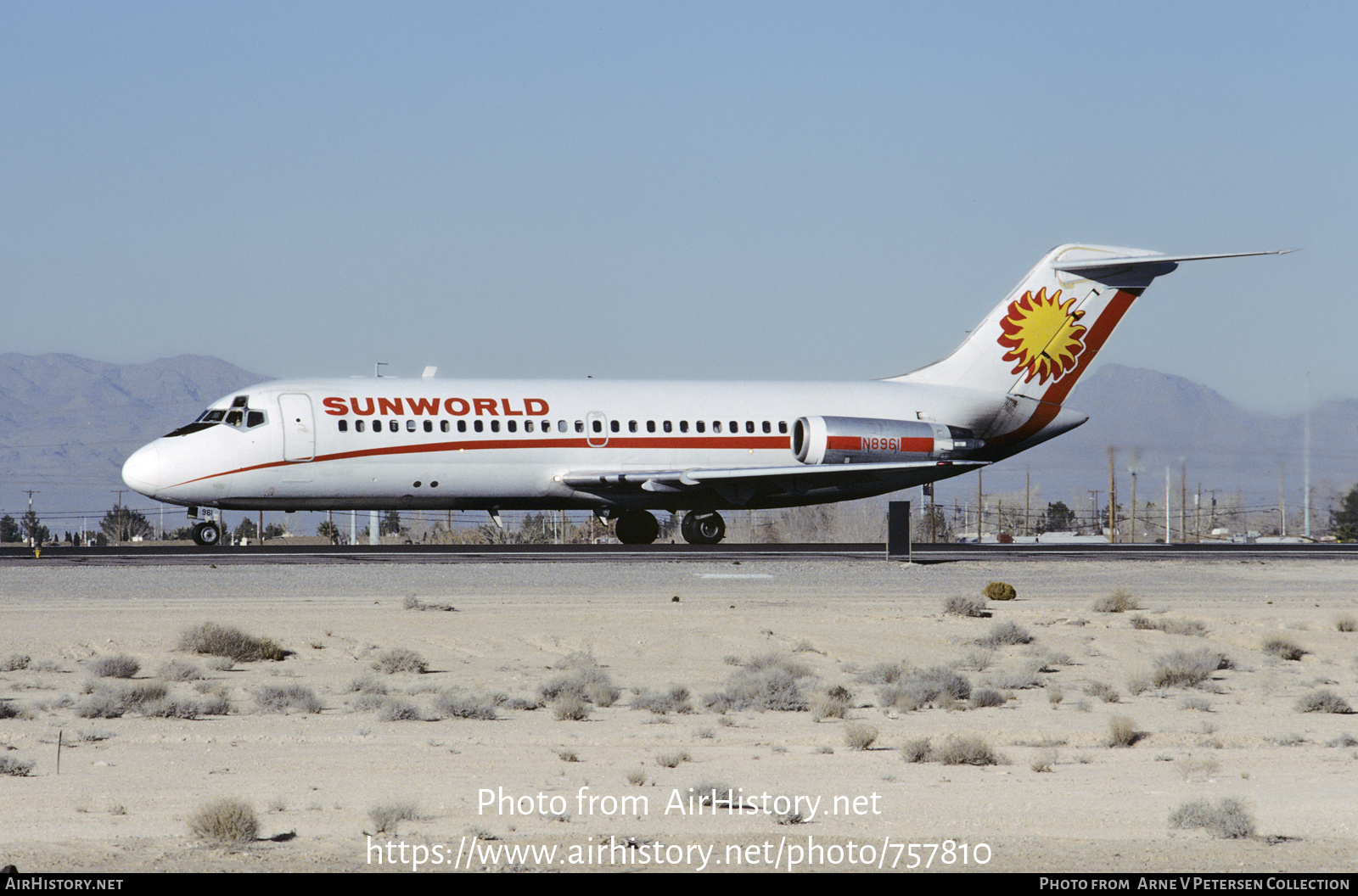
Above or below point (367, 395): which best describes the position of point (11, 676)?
below

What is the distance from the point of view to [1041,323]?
42.9 metres

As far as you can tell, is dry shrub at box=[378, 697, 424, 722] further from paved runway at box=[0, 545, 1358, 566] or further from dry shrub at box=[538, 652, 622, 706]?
paved runway at box=[0, 545, 1358, 566]

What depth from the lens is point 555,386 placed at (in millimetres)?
38344

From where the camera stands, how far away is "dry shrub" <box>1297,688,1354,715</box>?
1764cm

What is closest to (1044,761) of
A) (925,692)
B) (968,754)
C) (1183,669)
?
(968,754)

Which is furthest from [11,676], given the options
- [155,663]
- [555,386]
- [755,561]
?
[555,386]

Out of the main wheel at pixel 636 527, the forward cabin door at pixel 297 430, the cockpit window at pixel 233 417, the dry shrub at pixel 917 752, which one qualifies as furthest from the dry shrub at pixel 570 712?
the main wheel at pixel 636 527

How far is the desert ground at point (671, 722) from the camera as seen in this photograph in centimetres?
1042

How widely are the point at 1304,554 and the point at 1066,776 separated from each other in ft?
91.1

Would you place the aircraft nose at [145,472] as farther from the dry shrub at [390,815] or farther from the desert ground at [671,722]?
the dry shrub at [390,815]

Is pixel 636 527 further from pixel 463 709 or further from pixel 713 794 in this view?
pixel 713 794

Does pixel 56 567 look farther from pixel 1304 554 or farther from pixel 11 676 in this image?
pixel 1304 554

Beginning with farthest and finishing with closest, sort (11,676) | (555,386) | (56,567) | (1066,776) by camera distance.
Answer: (555,386) → (56,567) → (11,676) → (1066,776)
